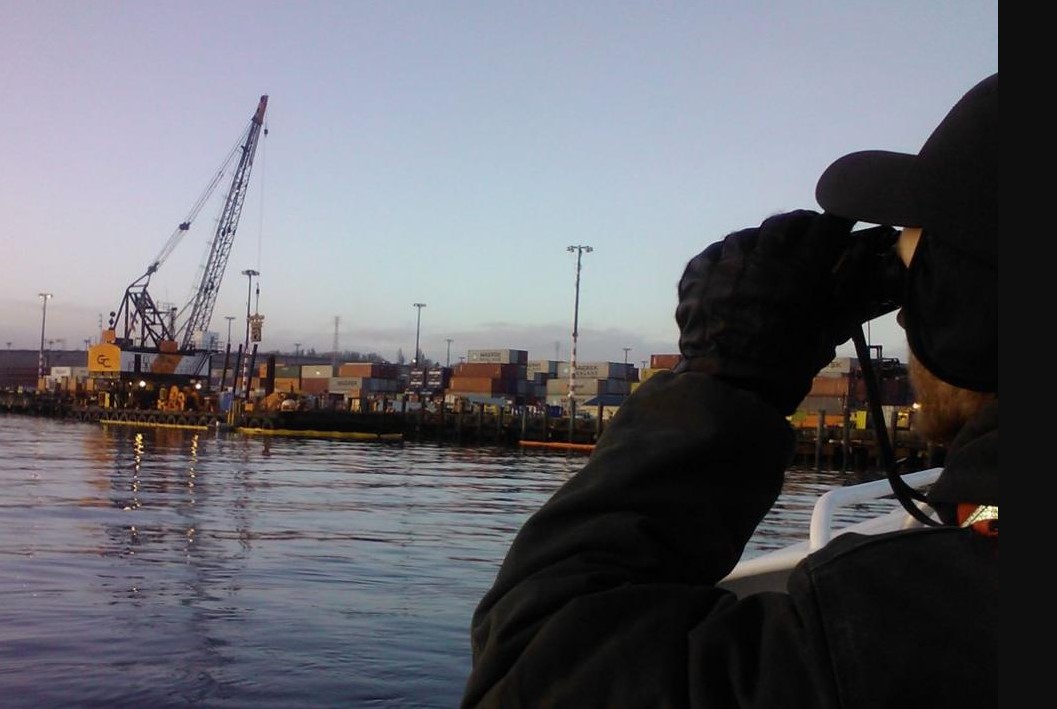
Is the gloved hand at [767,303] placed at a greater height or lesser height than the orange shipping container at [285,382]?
greater

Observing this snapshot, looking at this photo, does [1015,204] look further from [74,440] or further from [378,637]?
[74,440]

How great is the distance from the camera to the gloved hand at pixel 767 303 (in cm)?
90

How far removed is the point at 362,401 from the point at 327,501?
48.7m

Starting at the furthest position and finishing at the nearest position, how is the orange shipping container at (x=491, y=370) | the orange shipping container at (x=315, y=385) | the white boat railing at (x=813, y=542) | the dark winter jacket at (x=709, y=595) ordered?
the orange shipping container at (x=315, y=385) → the orange shipping container at (x=491, y=370) → the white boat railing at (x=813, y=542) → the dark winter jacket at (x=709, y=595)

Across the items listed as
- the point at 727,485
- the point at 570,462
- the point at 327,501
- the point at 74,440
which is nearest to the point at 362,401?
the point at 74,440

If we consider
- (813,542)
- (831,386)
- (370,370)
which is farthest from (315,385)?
(813,542)

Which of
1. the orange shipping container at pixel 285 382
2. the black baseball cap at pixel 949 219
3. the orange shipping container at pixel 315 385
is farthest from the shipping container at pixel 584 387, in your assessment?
the black baseball cap at pixel 949 219

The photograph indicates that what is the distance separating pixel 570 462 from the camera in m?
35.1

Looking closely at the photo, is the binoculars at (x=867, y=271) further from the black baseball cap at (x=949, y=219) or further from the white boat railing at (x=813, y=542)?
the white boat railing at (x=813, y=542)

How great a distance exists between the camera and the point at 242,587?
8609mm

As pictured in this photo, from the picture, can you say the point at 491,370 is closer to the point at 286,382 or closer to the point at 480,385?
the point at 480,385

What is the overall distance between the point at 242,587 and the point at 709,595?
8.33 meters

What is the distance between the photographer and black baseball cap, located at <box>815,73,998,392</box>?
2.53 ft

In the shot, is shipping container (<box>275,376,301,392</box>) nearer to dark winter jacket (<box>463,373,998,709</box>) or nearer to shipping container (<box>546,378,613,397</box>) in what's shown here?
shipping container (<box>546,378,613,397</box>)
